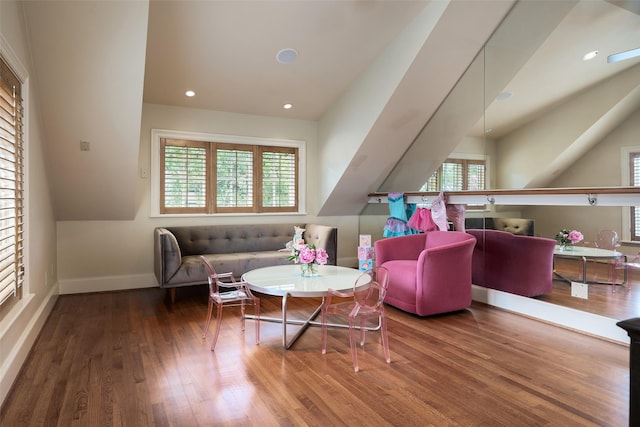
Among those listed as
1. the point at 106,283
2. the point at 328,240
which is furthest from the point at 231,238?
the point at 106,283

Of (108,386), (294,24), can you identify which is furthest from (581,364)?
(294,24)

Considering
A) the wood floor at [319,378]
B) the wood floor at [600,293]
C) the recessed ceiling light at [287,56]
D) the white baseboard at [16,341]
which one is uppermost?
the recessed ceiling light at [287,56]

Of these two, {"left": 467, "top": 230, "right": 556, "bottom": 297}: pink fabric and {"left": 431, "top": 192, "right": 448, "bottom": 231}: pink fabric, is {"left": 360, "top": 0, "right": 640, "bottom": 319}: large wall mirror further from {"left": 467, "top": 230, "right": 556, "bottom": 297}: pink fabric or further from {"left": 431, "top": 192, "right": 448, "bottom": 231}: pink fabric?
{"left": 431, "top": 192, "right": 448, "bottom": 231}: pink fabric

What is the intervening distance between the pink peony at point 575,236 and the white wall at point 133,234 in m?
4.05

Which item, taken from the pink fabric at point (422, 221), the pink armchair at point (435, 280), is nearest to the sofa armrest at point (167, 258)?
the pink armchair at point (435, 280)

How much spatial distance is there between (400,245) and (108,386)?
3201 mm

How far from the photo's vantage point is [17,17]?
9.02ft

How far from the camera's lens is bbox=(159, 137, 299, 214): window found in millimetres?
5293

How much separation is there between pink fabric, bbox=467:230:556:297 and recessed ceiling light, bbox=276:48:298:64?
2835 mm

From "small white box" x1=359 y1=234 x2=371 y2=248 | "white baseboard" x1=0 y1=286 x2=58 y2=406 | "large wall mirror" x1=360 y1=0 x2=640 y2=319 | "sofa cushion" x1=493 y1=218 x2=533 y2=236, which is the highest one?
"large wall mirror" x1=360 y1=0 x2=640 y2=319

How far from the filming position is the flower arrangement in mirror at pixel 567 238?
3.43 m

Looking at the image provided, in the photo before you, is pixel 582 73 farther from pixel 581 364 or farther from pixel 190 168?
pixel 190 168

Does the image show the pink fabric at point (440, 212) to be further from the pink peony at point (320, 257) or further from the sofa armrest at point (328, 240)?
the pink peony at point (320, 257)

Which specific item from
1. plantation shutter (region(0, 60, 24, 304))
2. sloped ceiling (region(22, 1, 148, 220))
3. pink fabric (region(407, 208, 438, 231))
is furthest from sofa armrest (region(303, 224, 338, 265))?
plantation shutter (region(0, 60, 24, 304))
